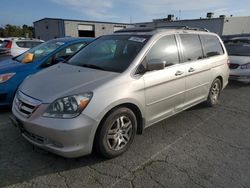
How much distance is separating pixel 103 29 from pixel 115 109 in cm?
3607

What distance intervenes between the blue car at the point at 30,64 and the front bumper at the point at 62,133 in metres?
1.93

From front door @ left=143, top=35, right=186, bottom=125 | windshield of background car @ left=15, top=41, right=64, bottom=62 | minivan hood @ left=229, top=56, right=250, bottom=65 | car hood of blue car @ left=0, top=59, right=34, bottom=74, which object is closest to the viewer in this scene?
front door @ left=143, top=35, right=186, bottom=125

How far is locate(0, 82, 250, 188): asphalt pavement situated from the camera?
8.04ft

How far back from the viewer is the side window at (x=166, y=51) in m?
3.26

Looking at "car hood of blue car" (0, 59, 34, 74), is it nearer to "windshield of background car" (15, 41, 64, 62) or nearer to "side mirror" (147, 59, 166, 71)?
"windshield of background car" (15, 41, 64, 62)

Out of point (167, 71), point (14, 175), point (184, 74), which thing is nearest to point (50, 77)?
point (14, 175)

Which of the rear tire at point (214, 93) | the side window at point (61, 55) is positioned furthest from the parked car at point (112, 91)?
the side window at point (61, 55)

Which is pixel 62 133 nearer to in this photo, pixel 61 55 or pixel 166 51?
pixel 166 51

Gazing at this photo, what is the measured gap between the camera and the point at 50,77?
308 centimetres

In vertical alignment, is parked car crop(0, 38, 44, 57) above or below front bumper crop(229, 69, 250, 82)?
above

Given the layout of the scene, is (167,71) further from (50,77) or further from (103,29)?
(103,29)

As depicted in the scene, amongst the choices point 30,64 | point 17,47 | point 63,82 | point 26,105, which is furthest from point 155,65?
point 17,47

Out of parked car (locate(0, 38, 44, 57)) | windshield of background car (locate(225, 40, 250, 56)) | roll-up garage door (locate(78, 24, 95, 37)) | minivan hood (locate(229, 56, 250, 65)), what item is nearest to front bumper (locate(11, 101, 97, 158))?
minivan hood (locate(229, 56, 250, 65))

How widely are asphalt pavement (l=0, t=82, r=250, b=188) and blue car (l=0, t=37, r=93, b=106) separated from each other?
0.66 metres
